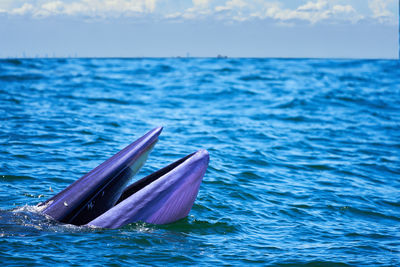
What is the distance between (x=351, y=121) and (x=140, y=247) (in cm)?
1800

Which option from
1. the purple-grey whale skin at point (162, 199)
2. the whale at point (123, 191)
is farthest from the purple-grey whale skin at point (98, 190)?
the purple-grey whale skin at point (162, 199)

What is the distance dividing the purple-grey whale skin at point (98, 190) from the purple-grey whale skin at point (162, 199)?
21 cm

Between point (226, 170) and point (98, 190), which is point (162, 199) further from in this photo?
point (226, 170)

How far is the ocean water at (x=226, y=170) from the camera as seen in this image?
7.30 m

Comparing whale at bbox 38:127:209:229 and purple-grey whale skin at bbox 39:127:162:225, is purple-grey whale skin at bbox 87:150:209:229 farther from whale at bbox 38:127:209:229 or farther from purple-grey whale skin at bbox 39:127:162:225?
purple-grey whale skin at bbox 39:127:162:225

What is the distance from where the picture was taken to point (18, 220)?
762 cm

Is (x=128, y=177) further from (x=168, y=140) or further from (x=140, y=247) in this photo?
(x=168, y=140)

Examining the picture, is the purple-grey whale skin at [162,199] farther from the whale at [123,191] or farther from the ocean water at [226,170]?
the ocean water at [226,170]

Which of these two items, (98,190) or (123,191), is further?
(123,191)

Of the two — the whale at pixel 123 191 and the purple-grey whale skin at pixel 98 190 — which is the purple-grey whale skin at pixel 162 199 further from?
the purple-grey whale skin at pixel 98 190

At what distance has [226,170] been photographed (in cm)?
1338

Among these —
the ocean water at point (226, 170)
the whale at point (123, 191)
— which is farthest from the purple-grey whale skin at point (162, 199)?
the ocean water at point (226, 170)

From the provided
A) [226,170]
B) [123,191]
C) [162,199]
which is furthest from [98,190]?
[226,170]

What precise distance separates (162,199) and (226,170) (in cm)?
605
